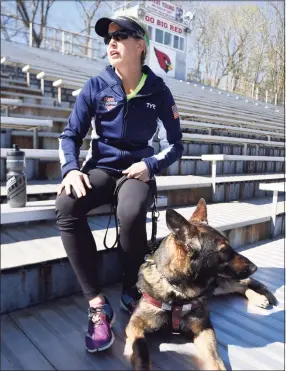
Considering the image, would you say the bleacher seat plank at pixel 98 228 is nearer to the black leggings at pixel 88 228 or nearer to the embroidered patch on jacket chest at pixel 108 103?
the black leggings at pixel 88 228

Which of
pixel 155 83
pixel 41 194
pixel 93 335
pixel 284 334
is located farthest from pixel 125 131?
pixel 284 334

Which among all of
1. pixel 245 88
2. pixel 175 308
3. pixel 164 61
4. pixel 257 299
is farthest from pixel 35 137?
pixel 164 61

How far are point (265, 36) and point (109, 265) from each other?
4038mm

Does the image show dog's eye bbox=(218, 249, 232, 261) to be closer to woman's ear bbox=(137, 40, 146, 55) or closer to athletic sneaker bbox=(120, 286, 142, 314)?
athletic sneaker bbox=(120, 286, 142, 314)

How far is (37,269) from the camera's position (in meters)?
1.66

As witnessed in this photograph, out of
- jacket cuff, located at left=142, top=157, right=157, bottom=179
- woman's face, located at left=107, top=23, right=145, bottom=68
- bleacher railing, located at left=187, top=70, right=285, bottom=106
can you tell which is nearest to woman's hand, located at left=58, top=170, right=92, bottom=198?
jacket cuff, located at left=142, top=157, right=157, bottom=179

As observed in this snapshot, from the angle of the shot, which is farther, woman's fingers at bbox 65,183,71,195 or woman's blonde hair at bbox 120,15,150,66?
woman's blonde hair at bbox 120,15,150,66

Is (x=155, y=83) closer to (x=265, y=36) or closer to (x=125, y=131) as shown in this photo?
(x=125, y=131)

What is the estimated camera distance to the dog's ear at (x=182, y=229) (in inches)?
57.3

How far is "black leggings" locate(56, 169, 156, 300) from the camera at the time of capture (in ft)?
4.98

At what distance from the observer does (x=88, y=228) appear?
1578 millimetres

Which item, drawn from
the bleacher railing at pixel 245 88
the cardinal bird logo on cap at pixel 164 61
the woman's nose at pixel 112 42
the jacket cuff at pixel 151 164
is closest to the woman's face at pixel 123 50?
the woman's nose at pixel 112 42

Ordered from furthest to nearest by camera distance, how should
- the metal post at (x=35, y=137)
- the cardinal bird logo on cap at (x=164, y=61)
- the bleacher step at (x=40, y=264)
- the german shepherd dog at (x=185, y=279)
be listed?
the cardinal bird logo on cap at (x=164, y=61) < the metal post at (x=35, y=137) < the bleacher step at (x=40, y=264) < the german shepherd dog at (x=185, y=279)

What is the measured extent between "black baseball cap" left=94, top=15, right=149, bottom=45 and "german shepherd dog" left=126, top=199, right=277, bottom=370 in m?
1.01
